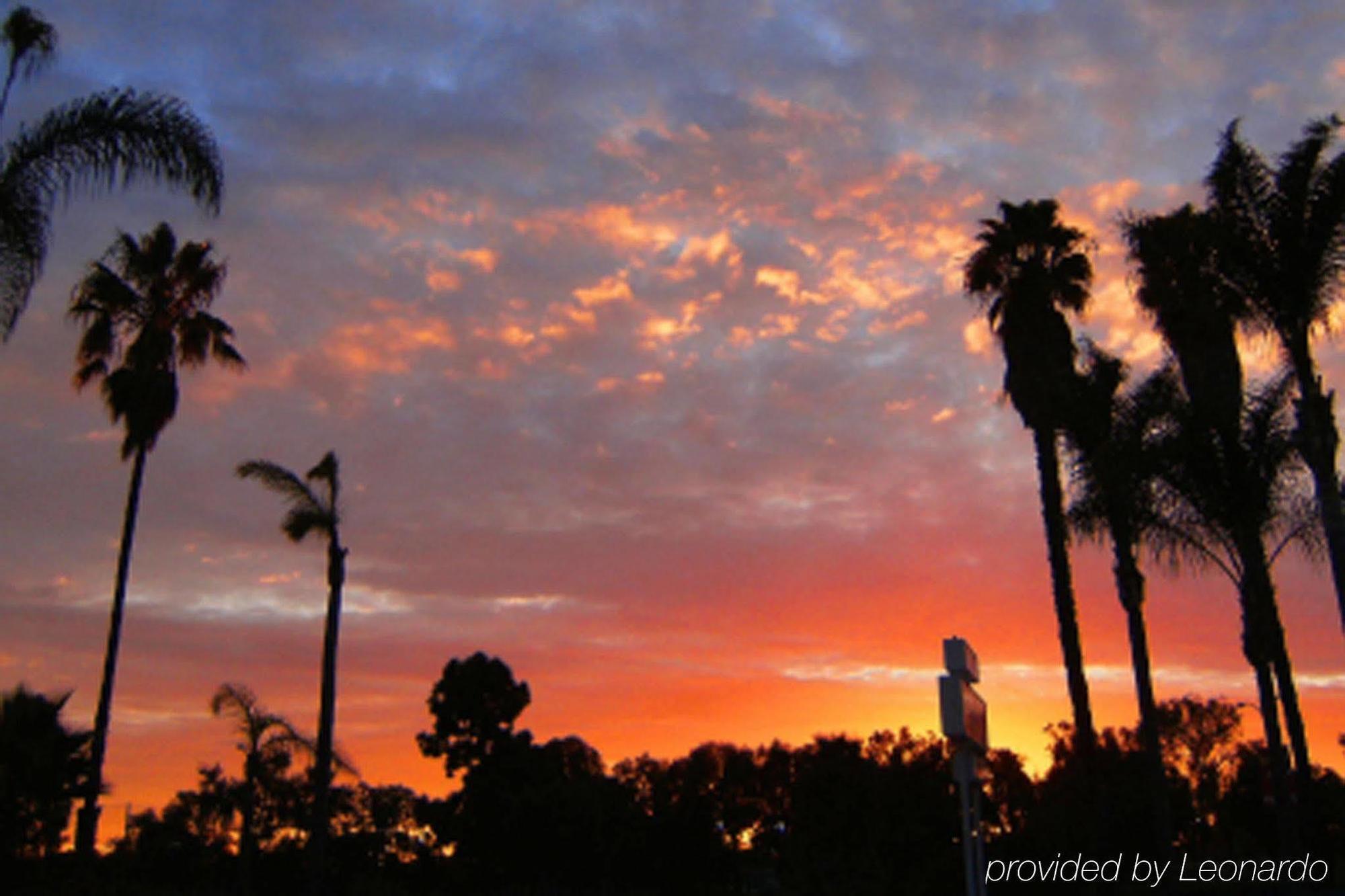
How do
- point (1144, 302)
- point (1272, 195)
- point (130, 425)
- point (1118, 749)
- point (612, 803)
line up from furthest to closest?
point (612, 803) → point (1118, 749) → point (130, 425) → point (1144, 302) → point (1272, 195)

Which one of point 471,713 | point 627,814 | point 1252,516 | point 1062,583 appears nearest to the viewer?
point 1252,516

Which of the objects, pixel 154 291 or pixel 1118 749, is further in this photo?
pixel 1118 749

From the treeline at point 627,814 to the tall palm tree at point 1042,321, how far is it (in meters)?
4.15

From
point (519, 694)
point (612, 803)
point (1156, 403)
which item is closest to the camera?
point (1156, 403)

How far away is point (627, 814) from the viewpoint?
48656mm

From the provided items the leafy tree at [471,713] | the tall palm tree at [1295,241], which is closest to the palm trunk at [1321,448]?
the tall palm tree at [1295,241]

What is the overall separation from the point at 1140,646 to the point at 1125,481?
4.62 metres

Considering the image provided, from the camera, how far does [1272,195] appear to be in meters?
17.5

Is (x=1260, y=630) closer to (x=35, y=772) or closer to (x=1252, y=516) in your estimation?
(x=1252, y=516)

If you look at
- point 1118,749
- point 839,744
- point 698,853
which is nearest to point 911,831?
point 839,744

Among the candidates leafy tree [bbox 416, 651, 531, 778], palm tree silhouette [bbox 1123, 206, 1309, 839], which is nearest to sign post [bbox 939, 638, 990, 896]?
palm tree silhouette [bbox 1123, 206, 1309, 839]

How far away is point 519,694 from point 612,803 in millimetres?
18485

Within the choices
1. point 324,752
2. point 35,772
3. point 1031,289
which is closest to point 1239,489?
point 1031,289

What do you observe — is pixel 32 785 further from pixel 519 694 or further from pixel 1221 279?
pixel 519 694
